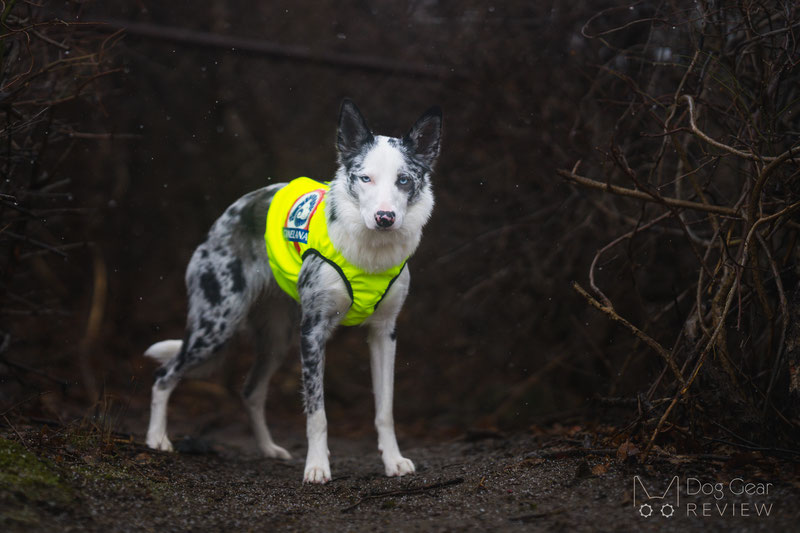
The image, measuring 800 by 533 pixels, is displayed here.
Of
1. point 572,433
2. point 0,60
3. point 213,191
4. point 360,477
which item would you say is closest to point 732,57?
point 572,433

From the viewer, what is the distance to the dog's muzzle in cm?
419

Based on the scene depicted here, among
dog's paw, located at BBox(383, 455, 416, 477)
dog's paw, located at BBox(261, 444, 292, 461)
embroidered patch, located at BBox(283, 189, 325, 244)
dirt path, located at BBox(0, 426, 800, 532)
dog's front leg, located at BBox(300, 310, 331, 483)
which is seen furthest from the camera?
dog's paw, located at BBox(261, 444, 292, 461)

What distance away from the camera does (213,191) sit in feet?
31.5

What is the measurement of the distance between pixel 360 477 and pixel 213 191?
577 cm

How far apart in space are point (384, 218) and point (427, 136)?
81 cm

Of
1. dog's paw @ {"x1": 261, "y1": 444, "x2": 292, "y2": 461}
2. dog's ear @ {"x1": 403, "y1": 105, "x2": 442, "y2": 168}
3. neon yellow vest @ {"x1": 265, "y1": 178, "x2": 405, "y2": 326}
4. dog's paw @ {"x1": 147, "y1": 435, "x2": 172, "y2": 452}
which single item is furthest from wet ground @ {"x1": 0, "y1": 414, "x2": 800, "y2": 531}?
dog's ear @ {"x1": 403, "y1": 105, "x2": 442, "y2": 168}

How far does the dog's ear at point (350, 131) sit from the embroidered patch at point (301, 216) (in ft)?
1.48

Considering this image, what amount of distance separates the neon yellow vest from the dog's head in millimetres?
333

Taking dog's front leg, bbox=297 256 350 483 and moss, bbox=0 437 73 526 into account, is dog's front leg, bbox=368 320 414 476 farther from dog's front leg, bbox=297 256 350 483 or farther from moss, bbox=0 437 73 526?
moss, bbox=0 437 73 526

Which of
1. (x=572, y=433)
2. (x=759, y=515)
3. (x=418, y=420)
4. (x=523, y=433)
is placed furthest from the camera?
(x=418, y=420)

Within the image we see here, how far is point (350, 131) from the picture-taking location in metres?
4.67

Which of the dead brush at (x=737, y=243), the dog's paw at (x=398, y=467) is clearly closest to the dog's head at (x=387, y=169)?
the dead brush at (x=737, y=243)

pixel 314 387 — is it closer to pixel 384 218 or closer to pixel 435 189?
pixel 384 218

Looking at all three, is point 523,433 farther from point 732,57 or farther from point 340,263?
point 732,57
